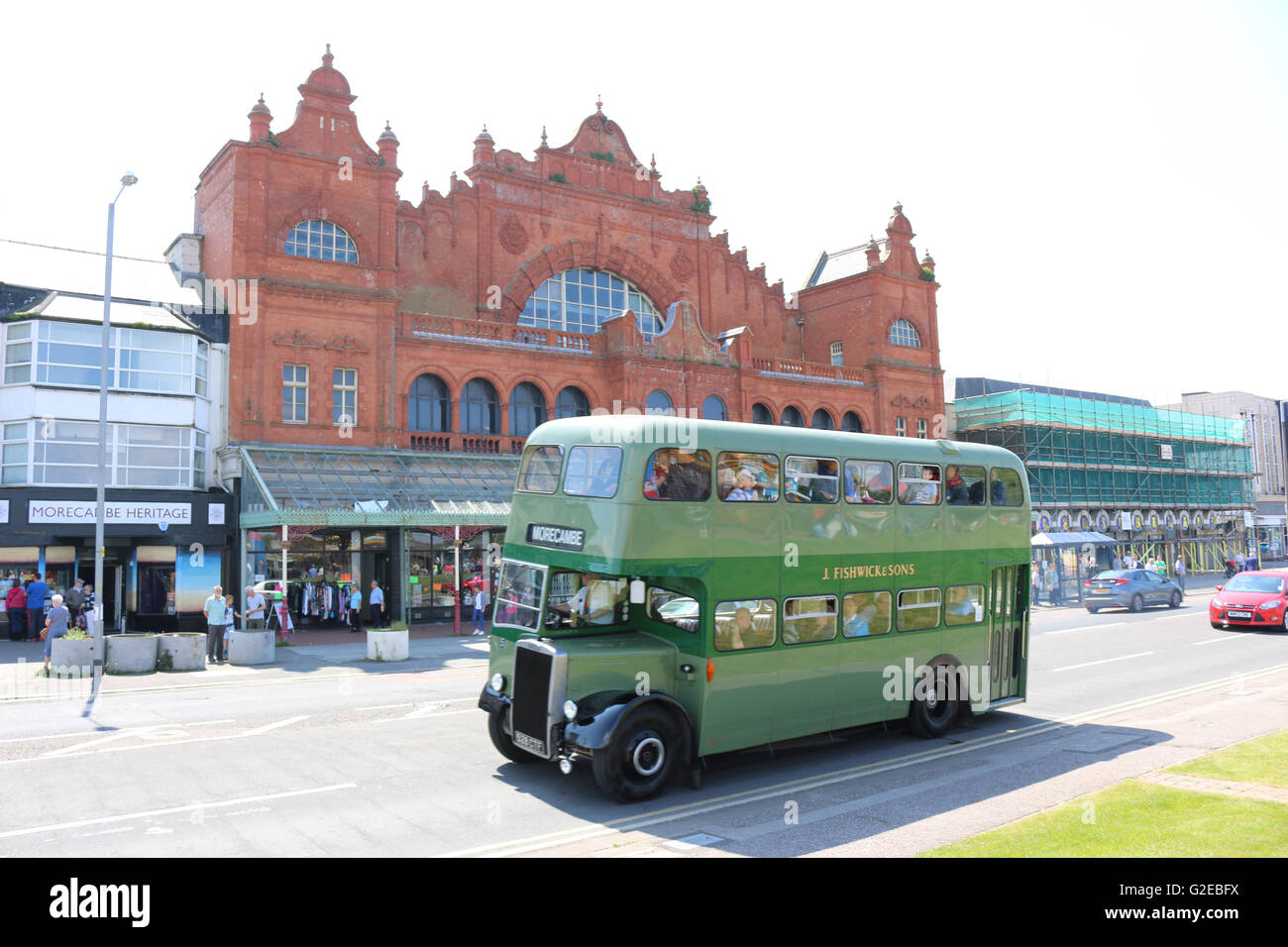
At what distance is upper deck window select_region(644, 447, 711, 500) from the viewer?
960 centimetres

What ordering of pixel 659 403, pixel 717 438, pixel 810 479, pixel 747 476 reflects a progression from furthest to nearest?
pixel 659 403
pixel 810 479
pixel 747 476
pixel 717 438

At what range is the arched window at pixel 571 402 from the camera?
114ft

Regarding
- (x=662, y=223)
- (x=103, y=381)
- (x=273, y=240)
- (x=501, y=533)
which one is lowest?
(x=501, y=533)

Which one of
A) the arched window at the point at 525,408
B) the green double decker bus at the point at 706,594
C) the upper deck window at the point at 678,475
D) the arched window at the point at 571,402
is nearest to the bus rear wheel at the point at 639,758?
the green double decker bus at the point at 706,594

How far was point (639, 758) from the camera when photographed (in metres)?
9.27

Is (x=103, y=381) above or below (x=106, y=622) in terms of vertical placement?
above

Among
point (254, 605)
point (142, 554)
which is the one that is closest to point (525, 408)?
point (142, 554)

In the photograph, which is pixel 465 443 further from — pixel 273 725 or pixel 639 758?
pixel 639 758

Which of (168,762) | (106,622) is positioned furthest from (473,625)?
→ (168,762)

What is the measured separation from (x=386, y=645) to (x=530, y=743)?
12607 mm
